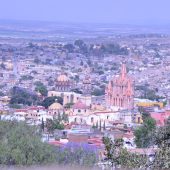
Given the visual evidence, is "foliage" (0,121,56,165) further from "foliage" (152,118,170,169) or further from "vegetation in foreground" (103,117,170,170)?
"foliage" (152,118,170,169)

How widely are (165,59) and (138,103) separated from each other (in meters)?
38.6

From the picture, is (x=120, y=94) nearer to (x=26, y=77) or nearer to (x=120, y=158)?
(x=26, y=77)

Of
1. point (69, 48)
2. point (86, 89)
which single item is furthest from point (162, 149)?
point (69, 48)

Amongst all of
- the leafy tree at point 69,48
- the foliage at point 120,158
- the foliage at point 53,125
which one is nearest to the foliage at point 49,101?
the foliage at point 53,125

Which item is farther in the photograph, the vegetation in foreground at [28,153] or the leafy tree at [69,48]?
the leafy tree at [69,48]

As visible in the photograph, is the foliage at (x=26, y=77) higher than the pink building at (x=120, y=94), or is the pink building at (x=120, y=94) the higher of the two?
the pink building at (x=120, y=94)

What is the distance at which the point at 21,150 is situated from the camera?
1431 cm

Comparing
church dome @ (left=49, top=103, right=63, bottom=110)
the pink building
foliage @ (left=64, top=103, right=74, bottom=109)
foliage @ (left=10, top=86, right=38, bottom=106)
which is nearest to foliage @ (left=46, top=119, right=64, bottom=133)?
church dome @ (left=49, top=103, right=63, bottom=110)

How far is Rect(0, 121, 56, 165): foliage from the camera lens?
44.7 feet

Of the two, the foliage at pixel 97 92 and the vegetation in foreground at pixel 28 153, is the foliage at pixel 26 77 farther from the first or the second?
the vegetation in foreground at pixel 28 153

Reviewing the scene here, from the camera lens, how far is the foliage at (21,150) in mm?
13617

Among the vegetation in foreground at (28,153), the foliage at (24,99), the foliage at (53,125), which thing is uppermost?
the vegetation in foreground at (28,153)

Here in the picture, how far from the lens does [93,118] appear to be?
114 feet

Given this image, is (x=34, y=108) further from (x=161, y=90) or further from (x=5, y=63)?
(x=5, y=63)
